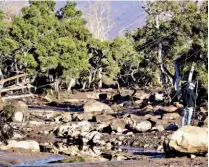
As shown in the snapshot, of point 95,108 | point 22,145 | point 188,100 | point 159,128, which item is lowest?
point 22,145

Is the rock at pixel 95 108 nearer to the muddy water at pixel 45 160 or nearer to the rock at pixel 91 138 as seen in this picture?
the rock at pixel 91 138

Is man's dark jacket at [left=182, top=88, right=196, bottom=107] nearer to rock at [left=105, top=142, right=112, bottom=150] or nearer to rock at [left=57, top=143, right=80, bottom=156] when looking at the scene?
rock at [left=105, top=142, right=112, bottom=150]

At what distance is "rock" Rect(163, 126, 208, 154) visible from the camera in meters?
13.8

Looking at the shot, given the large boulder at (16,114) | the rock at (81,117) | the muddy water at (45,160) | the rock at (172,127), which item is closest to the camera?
the muddy water at (45,160)

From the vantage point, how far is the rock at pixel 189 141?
13.8 metres

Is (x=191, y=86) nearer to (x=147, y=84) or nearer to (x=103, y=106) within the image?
(x=103, y=106)

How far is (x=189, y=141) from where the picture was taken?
45.4 feet

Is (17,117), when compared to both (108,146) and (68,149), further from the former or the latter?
(108,146)

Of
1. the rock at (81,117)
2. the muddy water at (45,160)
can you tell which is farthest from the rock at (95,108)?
the muddy water at (45,160)

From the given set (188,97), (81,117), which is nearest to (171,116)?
(81,117)

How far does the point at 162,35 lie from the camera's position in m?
38.7

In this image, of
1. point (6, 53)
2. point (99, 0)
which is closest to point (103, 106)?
point (6, 53)

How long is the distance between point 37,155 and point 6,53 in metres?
32.3

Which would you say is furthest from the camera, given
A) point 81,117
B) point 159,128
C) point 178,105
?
point 178,105
